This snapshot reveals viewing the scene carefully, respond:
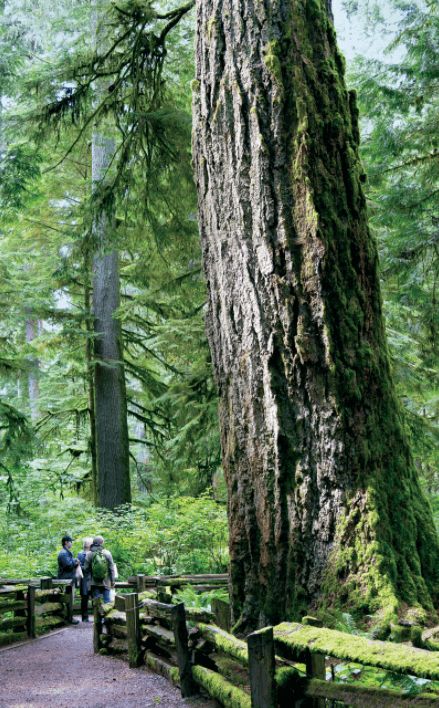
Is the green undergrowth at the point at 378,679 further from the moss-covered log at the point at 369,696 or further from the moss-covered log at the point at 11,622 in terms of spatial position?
the moss-covered log at the point at 11,622

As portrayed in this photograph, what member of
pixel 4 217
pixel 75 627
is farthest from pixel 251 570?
Answer: pixel 4 217

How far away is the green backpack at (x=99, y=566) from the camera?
1100 centimetres

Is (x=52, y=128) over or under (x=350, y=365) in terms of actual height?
over

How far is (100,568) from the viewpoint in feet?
36.1

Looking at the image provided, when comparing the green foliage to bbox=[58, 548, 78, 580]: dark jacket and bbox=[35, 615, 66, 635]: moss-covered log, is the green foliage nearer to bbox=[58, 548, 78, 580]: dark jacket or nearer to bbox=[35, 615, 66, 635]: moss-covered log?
bbox=[35, 615, 66, 635]: moss-covered log

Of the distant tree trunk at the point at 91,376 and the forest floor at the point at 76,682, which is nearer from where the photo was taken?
the forest floor at the point at 76,682

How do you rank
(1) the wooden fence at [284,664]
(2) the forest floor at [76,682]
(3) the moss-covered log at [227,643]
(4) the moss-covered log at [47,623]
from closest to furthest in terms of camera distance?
1. (1) the wooden fence at [284,664]
2. (3) the moss-covered log at [227,643]
3. (2) the forest floor at [76,682]
4. (4) the moss-covered log at [47,623]

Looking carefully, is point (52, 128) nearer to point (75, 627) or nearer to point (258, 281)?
point (258, 281)

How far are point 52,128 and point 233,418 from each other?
5737 mm

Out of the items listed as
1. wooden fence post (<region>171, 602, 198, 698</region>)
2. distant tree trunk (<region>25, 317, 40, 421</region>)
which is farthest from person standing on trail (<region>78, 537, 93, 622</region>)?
distant tree trunk (<region>25, 317, 40, 421</region>)

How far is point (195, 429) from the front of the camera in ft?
37.4

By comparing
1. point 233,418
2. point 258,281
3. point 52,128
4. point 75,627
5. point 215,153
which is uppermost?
point 52,128

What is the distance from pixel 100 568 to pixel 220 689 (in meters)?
6.65

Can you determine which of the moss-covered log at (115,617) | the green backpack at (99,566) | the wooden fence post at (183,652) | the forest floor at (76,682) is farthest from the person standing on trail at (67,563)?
the wooden fence post at (183,652)
